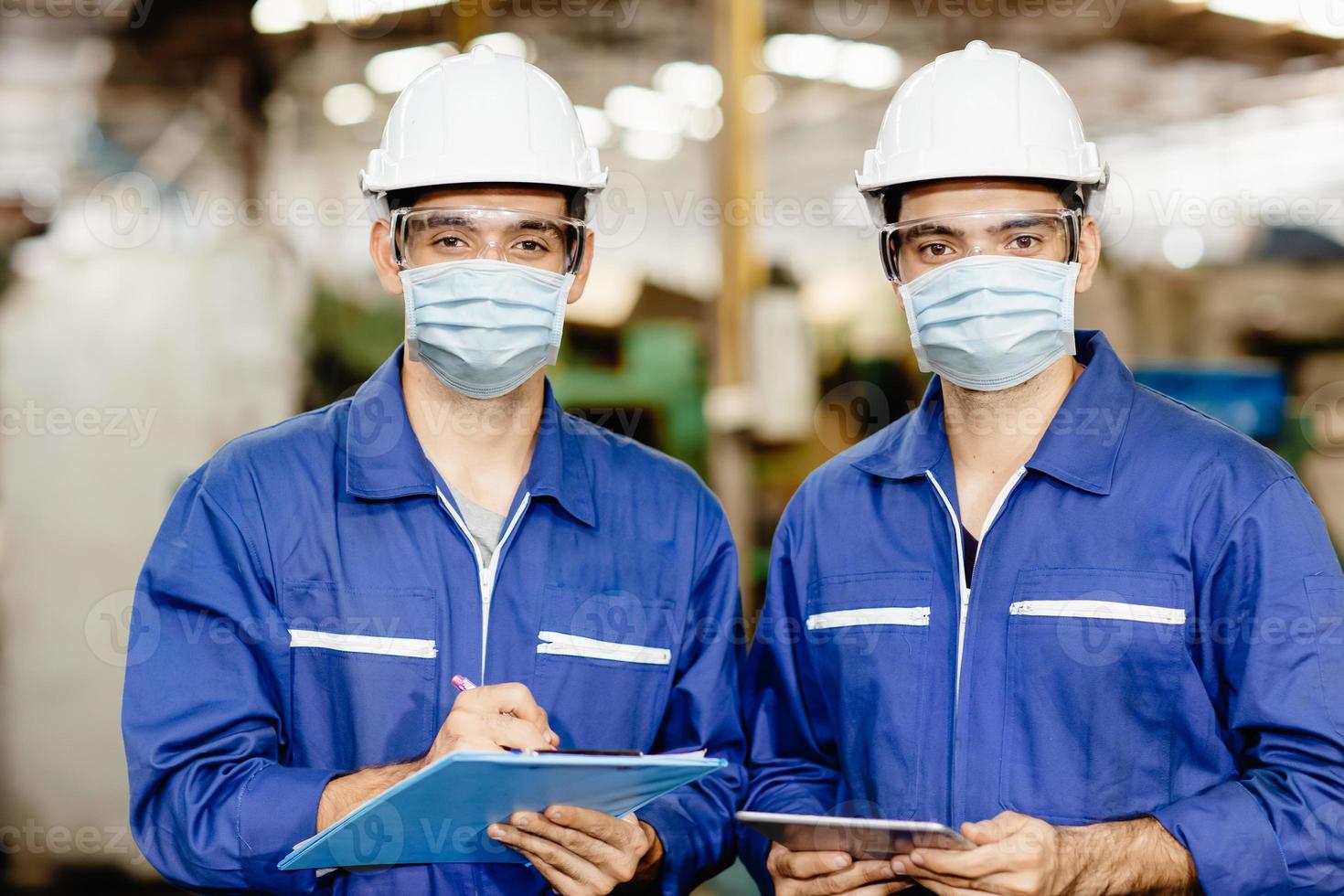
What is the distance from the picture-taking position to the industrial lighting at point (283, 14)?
17.0 ft

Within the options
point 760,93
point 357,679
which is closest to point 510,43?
point 760,93

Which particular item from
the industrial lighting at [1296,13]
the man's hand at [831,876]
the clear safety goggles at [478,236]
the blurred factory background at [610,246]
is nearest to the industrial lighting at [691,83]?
the blurred factory background at [610,246]

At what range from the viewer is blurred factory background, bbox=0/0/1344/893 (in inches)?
191

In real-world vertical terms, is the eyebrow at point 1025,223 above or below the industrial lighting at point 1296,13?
below

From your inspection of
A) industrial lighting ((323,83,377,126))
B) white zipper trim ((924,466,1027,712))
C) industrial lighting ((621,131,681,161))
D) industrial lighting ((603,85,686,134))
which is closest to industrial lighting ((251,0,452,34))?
industrial lighting ((323,83,377,126))

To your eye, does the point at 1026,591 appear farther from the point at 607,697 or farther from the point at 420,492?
the point at 420,492

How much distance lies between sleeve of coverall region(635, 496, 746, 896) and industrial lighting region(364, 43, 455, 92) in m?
3.58

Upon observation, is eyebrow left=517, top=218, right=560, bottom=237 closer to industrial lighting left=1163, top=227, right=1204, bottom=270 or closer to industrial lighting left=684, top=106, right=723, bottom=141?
industrial lighting left=684, top=106, right=723, bottom=141

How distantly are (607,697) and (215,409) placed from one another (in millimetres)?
3435

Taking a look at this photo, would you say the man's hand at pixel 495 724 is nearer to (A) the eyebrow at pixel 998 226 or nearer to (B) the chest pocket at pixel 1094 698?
(B) the chest pocket at pixel 1094 698

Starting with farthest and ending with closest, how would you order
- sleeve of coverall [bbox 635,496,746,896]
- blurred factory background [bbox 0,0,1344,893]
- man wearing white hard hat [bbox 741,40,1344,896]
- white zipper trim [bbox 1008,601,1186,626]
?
blurred factory background [bbox 0,0,1344,893]
sleeve of coverall [bbox 635,496,746,896]
white zipper trim [bbox 1008,601,1186,626]
man wearing white hard hat [bbox 741,40,1344,896]

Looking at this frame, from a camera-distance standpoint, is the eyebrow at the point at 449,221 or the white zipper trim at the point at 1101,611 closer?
the white zipper trim at the point at 1101,611

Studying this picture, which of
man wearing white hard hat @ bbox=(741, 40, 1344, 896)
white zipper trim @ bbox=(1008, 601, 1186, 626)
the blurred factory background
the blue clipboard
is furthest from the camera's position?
the blurred factory background

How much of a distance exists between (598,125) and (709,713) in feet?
12.3
